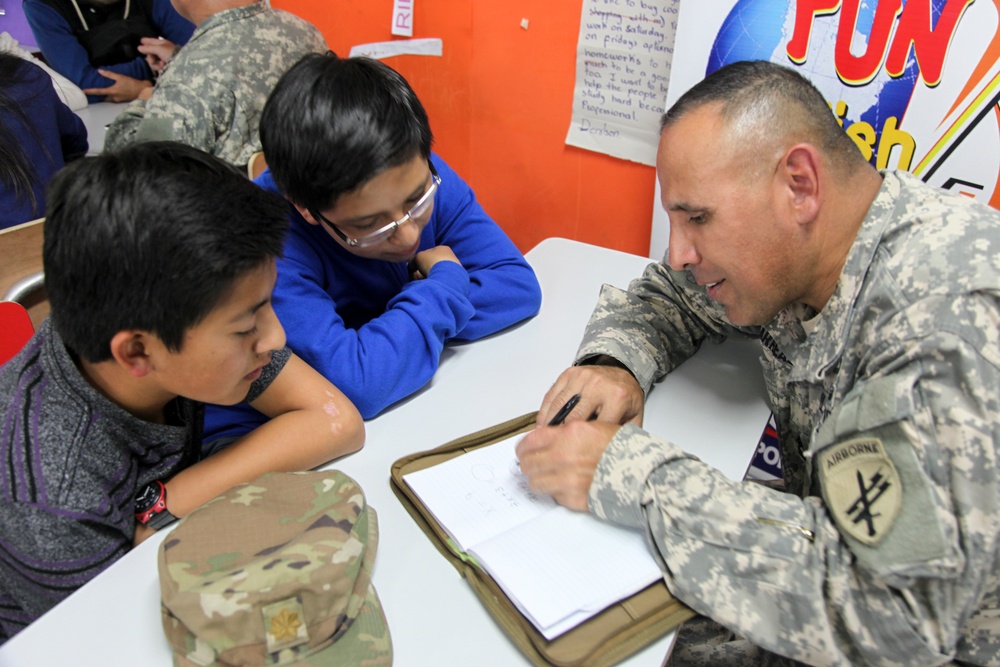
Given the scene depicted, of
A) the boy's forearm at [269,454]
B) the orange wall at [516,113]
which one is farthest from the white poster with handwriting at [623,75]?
the boy's forearm at [269,454]

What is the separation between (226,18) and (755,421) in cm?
196

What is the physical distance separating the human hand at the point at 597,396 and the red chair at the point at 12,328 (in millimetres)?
1095

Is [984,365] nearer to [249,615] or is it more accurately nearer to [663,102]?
[249,615]

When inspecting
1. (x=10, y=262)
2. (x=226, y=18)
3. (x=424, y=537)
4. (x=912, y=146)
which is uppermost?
(x=226, y=18)

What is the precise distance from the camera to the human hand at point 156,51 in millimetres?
3115

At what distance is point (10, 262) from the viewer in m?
1.46

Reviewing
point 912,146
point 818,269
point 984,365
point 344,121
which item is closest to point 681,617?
point 984,365

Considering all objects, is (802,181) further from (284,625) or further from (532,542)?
(284,625)

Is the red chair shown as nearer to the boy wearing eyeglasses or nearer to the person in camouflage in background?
the boy wearing eyeglasses

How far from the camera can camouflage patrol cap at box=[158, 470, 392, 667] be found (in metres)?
0.69

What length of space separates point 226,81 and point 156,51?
1437mm

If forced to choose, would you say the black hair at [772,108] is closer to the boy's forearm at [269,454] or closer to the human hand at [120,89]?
the boy's forearm at [269,454]

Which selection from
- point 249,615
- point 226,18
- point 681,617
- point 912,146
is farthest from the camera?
point 226,18

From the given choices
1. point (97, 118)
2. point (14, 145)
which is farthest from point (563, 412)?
point (97, 118)
